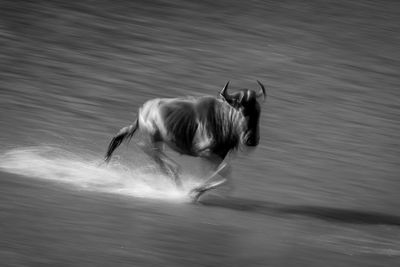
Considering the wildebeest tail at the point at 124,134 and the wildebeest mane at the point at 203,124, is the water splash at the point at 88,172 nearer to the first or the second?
the wildebeest tail at the point at 124,134

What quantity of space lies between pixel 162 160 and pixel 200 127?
1.91ft

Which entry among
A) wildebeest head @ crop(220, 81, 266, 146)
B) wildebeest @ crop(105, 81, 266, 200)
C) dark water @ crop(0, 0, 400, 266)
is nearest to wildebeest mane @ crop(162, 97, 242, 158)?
wildebeest @ crop(105, 81, 266, 200)

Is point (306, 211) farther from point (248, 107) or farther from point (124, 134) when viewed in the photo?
point (124, 134)

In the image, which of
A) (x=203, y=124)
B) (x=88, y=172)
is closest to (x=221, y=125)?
(x=203, y=124)

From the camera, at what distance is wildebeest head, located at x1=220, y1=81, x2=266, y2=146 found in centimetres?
801

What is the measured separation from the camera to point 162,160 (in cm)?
859

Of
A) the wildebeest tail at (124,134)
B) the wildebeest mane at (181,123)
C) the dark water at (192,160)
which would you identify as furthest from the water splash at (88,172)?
the wildebeest mane at (181,123)

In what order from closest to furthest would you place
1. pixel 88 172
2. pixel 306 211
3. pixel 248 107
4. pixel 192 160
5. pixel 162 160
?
pixel 248 107 → pixel 162 160 → pixel 306 211 → pixel 88 172 → pixel 192 160

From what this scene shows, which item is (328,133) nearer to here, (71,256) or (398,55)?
(398,55)

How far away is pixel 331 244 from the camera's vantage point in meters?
7.78

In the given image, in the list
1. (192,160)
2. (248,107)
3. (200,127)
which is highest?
(248,107)

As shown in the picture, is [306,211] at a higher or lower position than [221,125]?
lower

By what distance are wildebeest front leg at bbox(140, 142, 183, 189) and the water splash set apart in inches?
7.2

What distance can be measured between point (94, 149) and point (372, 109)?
4530 millimetres
